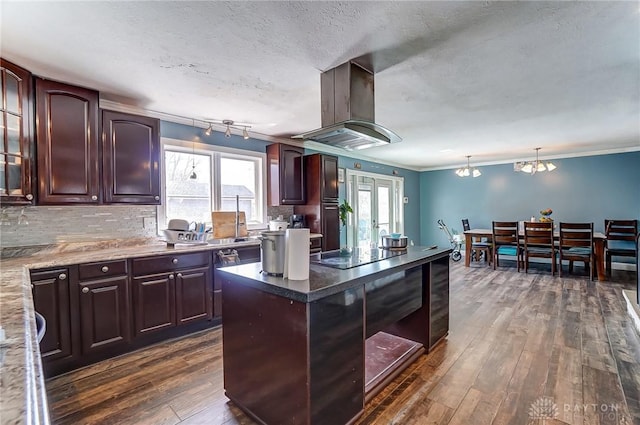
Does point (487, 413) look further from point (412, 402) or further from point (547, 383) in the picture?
point (547, 383)

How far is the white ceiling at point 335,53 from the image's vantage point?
176 centimetres

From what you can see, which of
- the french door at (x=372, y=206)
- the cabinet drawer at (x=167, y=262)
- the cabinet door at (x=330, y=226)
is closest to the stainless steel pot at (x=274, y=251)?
the cabinet drawer at (x=167, y=262)

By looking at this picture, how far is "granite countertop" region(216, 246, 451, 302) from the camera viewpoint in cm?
156

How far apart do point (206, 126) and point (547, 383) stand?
423cm

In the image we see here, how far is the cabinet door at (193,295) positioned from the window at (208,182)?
0.83 metres

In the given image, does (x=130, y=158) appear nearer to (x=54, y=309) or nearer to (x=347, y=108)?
(x=54, y=309)

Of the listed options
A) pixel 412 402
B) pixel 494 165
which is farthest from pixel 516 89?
pixel 494 165

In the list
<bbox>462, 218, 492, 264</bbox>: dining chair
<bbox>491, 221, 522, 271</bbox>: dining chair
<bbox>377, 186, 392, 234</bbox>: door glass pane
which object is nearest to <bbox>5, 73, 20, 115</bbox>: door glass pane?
<bbox>377, 186, 392, 234</bbox>: door glass pane

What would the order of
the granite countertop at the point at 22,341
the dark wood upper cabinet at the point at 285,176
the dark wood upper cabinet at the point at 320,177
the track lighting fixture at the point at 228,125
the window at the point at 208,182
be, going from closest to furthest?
the granite countertop at the point at 22,341 < the window at the point at 208,182 < the track lighting fixture at the point at 228,125 < the dark wood upper cabinet at the point at 285,176 < the dark wood upper cabinet at the point at 320,177

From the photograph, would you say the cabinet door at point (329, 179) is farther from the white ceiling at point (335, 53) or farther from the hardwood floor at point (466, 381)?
the hardwood floor at point (466, 381)

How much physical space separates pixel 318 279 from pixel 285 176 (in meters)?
2.90

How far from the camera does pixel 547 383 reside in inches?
86.5

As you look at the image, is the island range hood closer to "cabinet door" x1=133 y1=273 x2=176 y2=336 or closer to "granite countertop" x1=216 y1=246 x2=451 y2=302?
"granite countertop" x1=216 y1=246 x2=451 y2=302

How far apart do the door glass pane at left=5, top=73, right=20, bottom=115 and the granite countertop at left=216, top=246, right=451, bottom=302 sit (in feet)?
6.70
